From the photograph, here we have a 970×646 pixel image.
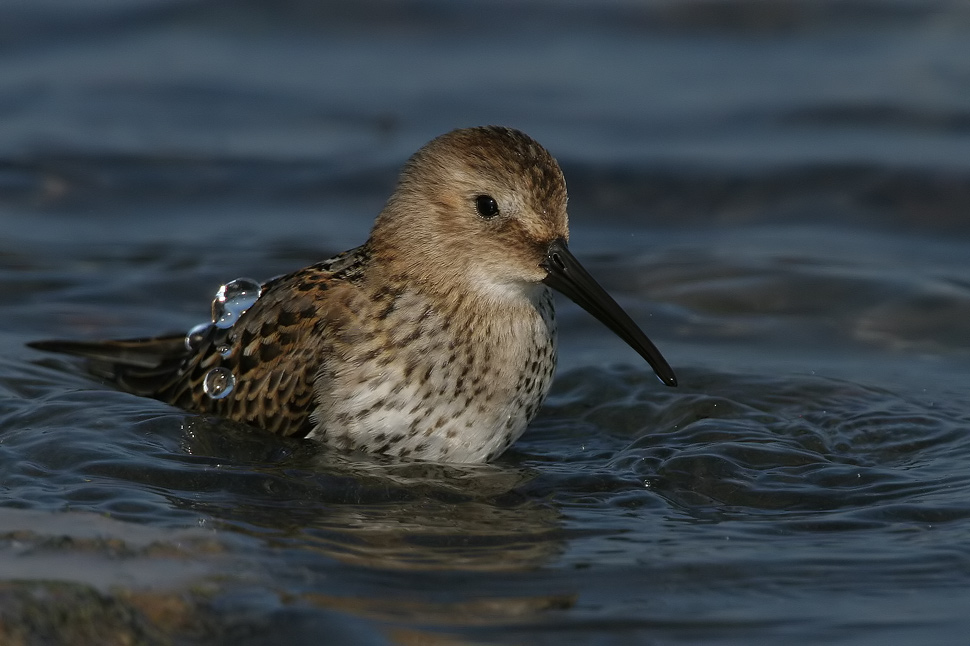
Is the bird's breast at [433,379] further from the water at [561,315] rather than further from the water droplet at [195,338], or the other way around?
the water droplet at [195,338]

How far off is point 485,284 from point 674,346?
226 centimetres

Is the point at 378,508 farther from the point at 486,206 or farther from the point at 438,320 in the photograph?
the point at 486,206

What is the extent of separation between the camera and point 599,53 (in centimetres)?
1301

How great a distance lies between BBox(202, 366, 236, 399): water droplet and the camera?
22.8 ft

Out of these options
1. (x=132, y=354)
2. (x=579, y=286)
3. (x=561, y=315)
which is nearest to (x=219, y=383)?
(x=132, y=354)

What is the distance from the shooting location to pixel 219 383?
6969 millimetres

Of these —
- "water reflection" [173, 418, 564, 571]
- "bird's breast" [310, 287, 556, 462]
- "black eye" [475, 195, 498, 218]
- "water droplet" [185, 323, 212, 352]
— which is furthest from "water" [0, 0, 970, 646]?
"black eye" [475, 195, 498, 218]

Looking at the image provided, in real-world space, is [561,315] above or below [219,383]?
above

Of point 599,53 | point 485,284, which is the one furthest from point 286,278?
point 599,53

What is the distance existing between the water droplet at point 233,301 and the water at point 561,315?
618 mm

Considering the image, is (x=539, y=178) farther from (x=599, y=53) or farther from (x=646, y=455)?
(x=599, y=53)

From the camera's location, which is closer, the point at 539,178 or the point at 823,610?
the point at 823,610

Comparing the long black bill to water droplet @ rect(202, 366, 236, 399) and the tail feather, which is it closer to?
water droplet @ rect(202, 366, 236, 399)

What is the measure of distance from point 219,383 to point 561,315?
8.62 feet
